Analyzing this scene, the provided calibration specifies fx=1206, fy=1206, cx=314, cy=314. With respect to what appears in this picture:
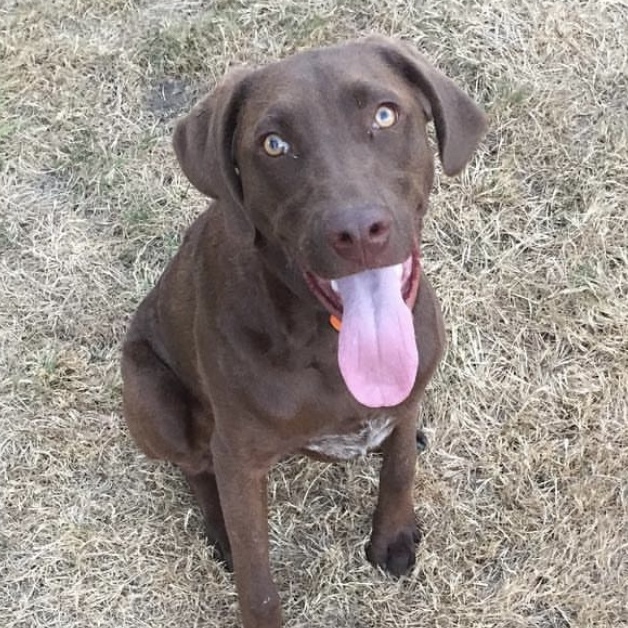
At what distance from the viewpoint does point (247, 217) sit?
9.99 feet

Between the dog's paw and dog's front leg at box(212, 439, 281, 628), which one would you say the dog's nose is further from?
the dog's paw

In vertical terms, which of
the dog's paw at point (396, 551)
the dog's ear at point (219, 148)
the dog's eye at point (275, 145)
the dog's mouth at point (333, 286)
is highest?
the dog's eye at point (275, 145)

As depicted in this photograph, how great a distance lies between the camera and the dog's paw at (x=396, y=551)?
4.06 metres

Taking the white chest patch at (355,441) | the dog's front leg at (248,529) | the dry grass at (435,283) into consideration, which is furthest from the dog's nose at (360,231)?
the dry grass at (435,283)

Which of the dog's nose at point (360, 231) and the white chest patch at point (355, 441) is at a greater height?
the dog's nose at point (360, 231)

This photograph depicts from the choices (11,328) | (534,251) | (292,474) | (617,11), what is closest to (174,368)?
(292,474)

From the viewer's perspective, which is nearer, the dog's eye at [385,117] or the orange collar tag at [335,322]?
the dog's eye at [385,117]

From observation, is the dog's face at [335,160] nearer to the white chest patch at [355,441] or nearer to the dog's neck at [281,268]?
the dog's neck at [281,268]

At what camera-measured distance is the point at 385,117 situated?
289 centimetres

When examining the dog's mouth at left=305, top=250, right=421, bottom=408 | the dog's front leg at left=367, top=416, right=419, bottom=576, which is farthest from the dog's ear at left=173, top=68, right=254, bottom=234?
the dog's front leg at left=367, top=416, right=419, bottom=576

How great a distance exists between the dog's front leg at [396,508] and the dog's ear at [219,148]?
98 cm

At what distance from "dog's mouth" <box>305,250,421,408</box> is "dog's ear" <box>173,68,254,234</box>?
278 mm

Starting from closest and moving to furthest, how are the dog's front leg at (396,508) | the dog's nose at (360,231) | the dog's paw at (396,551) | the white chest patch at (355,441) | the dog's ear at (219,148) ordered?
the dog's nose at (360,231)
the dog's ear at (219,148)
the white chest patch at (355,441)
the dog's front leg at (396,508)
the dog's paw at (396,551)

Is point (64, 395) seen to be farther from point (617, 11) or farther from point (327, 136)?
point (617, 11)
